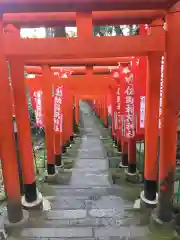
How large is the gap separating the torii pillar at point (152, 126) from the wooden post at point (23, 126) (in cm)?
256

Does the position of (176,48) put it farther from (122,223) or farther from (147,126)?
(122,223)

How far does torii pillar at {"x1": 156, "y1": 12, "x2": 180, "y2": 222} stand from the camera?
4148 mm

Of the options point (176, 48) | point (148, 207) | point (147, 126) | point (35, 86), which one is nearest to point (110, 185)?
point (148, 207)

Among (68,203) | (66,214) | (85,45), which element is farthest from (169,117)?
(68,203)

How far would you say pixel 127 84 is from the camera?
630cm

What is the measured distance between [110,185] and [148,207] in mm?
2100

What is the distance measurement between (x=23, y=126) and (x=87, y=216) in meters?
2.40

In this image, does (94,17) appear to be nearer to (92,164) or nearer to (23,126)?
(23,126)

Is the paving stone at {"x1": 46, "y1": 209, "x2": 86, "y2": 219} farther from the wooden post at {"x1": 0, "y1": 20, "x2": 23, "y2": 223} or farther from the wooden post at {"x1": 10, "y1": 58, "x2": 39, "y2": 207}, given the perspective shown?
the wooden post at {"x1": 0, "y1": 20, "x2": 23, "y2": 223}

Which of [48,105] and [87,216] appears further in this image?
[48,105]

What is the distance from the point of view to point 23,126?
5.68 m

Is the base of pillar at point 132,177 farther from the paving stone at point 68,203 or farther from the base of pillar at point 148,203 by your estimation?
the base of pillar at point 148,203

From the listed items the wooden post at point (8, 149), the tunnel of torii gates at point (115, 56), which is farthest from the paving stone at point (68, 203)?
the wooden post at point (8, 149)

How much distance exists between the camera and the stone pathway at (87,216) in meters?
5.04
